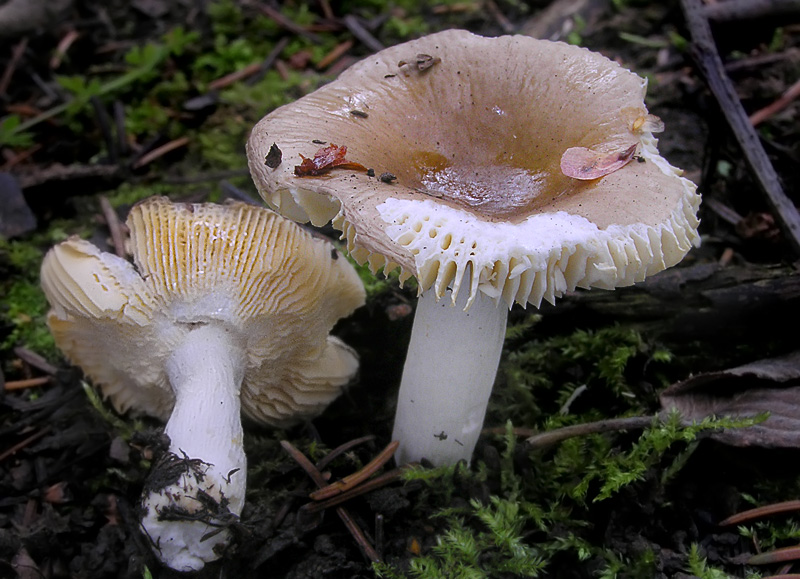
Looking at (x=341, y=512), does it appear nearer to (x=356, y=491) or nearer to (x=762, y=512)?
(x=356, y=491)

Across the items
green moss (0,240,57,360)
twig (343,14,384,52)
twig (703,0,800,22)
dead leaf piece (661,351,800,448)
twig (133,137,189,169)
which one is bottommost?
green moss (0,240,57,360)

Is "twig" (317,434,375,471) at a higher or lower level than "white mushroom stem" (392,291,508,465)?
lower

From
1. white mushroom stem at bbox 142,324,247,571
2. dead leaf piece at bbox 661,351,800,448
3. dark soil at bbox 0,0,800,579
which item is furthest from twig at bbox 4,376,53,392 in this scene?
dead leaf piece at bbox 661,351,800,448

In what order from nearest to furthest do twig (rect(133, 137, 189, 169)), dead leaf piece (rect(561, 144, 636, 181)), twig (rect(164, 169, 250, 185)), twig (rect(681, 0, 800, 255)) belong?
dead leaf piece (rect(561, 144, 636, 181)), twig (rect(681, 0, 800, 255)), twig (rect(164, 169, 250, 185)), twig (rect(133, 137, 189, 169))

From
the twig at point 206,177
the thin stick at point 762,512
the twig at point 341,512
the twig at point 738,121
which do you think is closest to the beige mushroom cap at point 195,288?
the twig at point 341,512

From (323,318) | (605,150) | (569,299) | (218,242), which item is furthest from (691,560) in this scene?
(218,242)

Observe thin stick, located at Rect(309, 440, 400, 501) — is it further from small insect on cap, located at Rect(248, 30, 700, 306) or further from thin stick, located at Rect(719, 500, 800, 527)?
thin stick, located at Rect(719, 500, 800, 527)

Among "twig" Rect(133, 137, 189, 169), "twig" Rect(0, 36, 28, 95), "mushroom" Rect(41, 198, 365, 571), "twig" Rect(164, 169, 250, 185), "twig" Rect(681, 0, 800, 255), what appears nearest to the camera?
"mushroom" Rect(41, 198, 365, 571)

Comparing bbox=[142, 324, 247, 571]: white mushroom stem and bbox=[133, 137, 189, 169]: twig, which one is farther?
bbox=[133, 137, 189, 169]: twig
